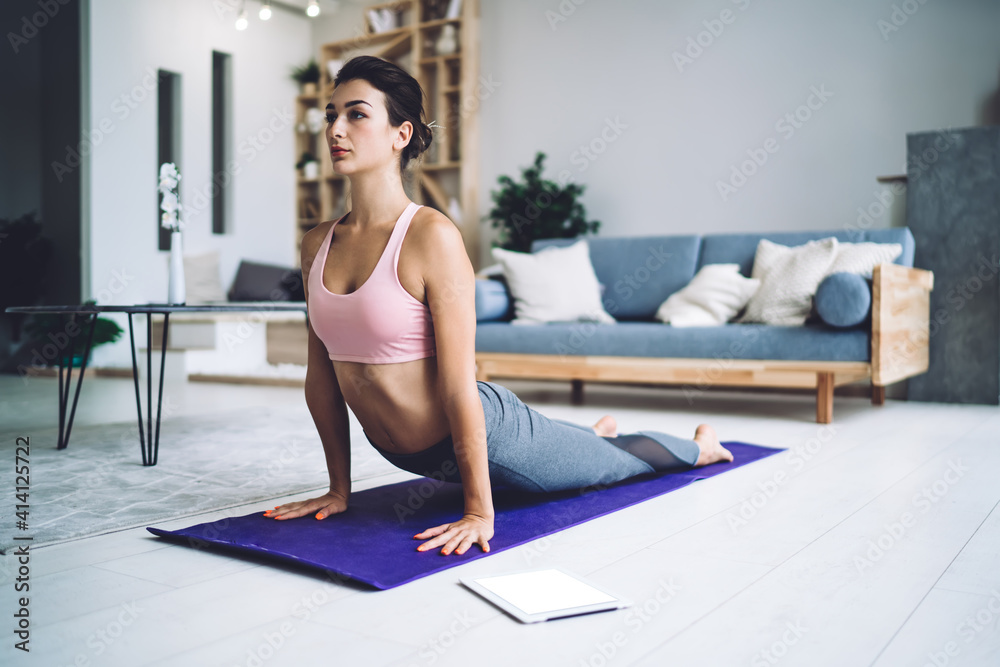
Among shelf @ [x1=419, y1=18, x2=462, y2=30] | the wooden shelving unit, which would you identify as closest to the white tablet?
the wooden shelving unit

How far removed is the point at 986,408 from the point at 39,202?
645 centimetres

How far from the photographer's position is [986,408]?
12.8 ft

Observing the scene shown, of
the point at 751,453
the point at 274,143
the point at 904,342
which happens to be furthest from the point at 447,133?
the point at 751,453

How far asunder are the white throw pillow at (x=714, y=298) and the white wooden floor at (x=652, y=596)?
5.51 ft

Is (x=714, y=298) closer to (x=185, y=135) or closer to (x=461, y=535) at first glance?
(x=461, y=535)

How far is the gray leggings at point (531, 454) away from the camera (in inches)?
65.2

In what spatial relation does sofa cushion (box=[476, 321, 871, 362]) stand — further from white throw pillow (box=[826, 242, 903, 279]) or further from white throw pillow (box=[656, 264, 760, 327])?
white throw pillow (box=[826, 242, 903, 279])

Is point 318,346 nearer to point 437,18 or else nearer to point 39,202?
point 437,18

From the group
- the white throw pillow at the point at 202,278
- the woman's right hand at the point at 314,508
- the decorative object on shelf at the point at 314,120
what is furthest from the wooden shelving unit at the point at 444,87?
the woman's right hand at the point at 314,508

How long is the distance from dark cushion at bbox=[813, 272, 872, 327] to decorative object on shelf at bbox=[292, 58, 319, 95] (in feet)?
17.4

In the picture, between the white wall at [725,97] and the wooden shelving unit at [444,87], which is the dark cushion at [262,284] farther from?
the white wall at [725,97]

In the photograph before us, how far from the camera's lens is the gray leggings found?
166cm

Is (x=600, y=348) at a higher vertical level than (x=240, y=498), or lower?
higher

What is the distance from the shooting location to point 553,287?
4199 millimetres
